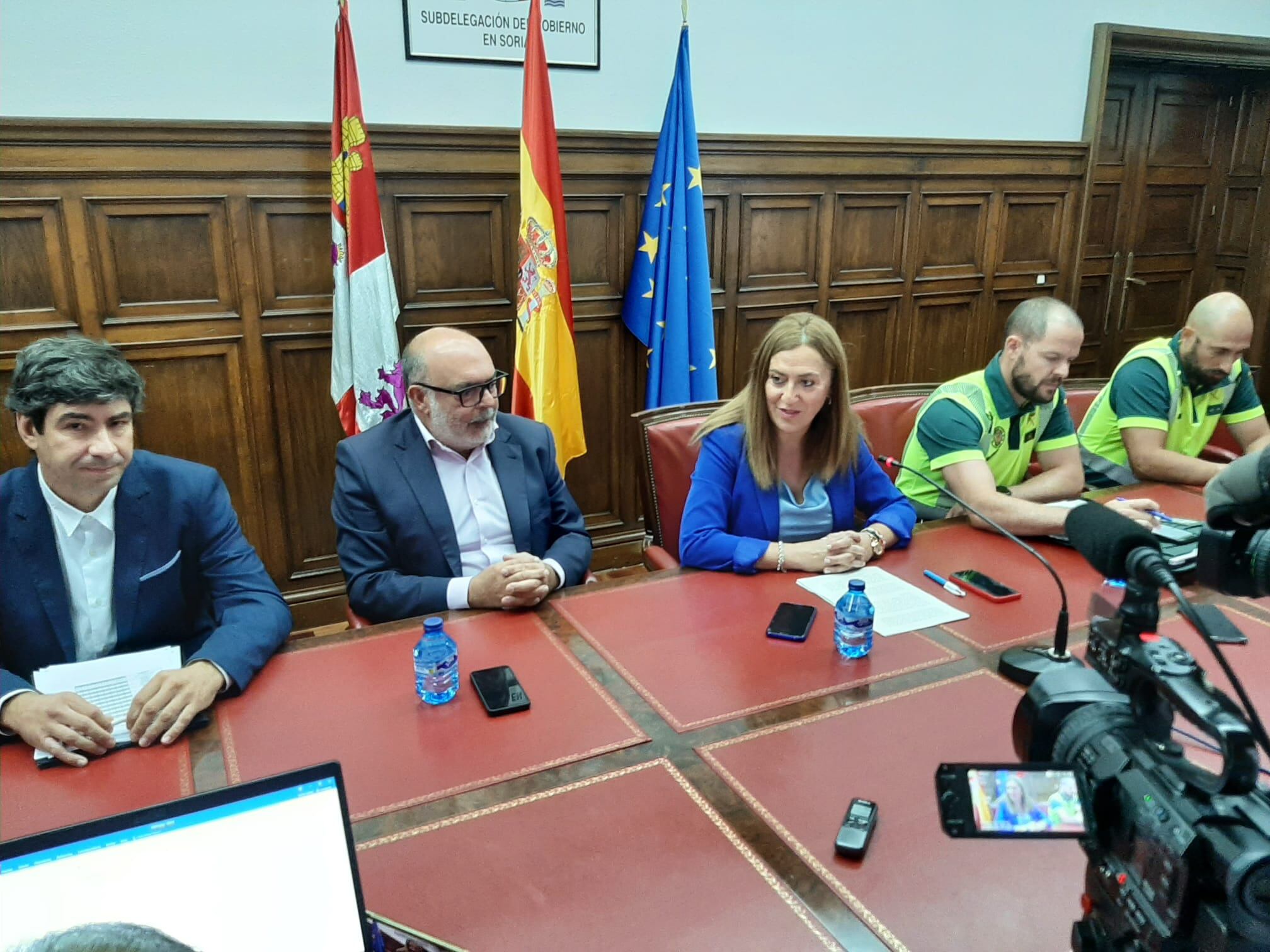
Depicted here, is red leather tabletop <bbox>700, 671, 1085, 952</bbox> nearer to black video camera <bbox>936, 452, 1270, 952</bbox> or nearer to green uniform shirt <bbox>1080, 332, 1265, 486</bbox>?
black video camera <bbox>936, 452, 1270, 952</bbox>

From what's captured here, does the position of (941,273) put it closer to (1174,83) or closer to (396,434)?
(1174,83)

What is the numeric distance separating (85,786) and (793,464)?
154 cm

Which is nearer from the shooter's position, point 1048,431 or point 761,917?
point 761,917

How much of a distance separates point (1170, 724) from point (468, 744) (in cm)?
87

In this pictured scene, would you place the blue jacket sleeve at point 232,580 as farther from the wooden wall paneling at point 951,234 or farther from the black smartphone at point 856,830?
the wooden wall paneling at point 951,234

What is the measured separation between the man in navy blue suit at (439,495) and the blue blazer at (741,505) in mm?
288

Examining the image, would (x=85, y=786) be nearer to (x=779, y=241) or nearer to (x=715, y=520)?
(x=715, y=520)

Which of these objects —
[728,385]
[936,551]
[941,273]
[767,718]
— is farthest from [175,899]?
[941,273]

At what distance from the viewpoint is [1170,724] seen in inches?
28.0

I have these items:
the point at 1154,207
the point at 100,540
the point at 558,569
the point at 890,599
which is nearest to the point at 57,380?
the point at 100,540

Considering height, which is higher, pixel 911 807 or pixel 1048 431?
pixel 1048 431

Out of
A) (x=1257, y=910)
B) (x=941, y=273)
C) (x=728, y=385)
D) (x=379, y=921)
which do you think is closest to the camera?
(x=1257, y=910)

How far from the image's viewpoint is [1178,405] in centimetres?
264

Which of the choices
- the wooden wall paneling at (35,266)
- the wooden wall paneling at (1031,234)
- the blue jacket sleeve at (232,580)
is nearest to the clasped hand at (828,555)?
the blue jacket sleeve at (232,580)
